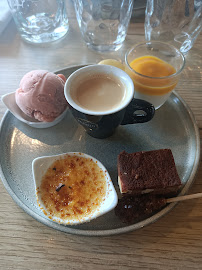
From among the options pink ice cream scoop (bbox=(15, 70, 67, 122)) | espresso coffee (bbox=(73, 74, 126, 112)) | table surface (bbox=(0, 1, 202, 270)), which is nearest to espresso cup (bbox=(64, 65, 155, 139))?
espresso coffee (bbox=(73, 74, 126, 112))

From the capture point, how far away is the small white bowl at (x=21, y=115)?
94 cm

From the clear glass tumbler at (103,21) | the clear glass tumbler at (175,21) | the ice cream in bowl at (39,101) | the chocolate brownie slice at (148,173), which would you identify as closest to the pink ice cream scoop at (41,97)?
the ice cream in bowl at (39,101)

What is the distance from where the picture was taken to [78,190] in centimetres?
78

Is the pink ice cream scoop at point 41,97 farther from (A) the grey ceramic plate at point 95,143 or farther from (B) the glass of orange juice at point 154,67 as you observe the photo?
(B) the glass of orange juice at point 154,67

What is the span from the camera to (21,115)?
0.97 m

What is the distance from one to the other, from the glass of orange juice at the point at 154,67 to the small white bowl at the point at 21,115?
0.35 meters

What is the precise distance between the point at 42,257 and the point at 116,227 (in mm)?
247

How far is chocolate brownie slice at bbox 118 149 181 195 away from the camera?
2.38ft

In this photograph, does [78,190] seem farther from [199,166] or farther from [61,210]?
[199,166]

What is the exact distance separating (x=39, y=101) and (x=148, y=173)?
51cm

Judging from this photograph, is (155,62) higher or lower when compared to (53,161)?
higher

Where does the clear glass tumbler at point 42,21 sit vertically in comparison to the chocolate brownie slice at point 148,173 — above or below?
above

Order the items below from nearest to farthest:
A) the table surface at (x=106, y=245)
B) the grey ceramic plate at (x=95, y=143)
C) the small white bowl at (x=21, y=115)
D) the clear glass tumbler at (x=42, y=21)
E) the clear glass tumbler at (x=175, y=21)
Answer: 1. the table surface at (x=106, y=245)
2. the grey ceramic plate at (x=95, y=143)
3. the small white bowl at (x=21, y=115)
4. the clear glass tumbler at (x=175, y=21)
5. the clear glass tumbler at (x=42, y=21)

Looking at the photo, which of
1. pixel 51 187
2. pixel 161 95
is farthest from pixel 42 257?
Answer: pixel 161 95
